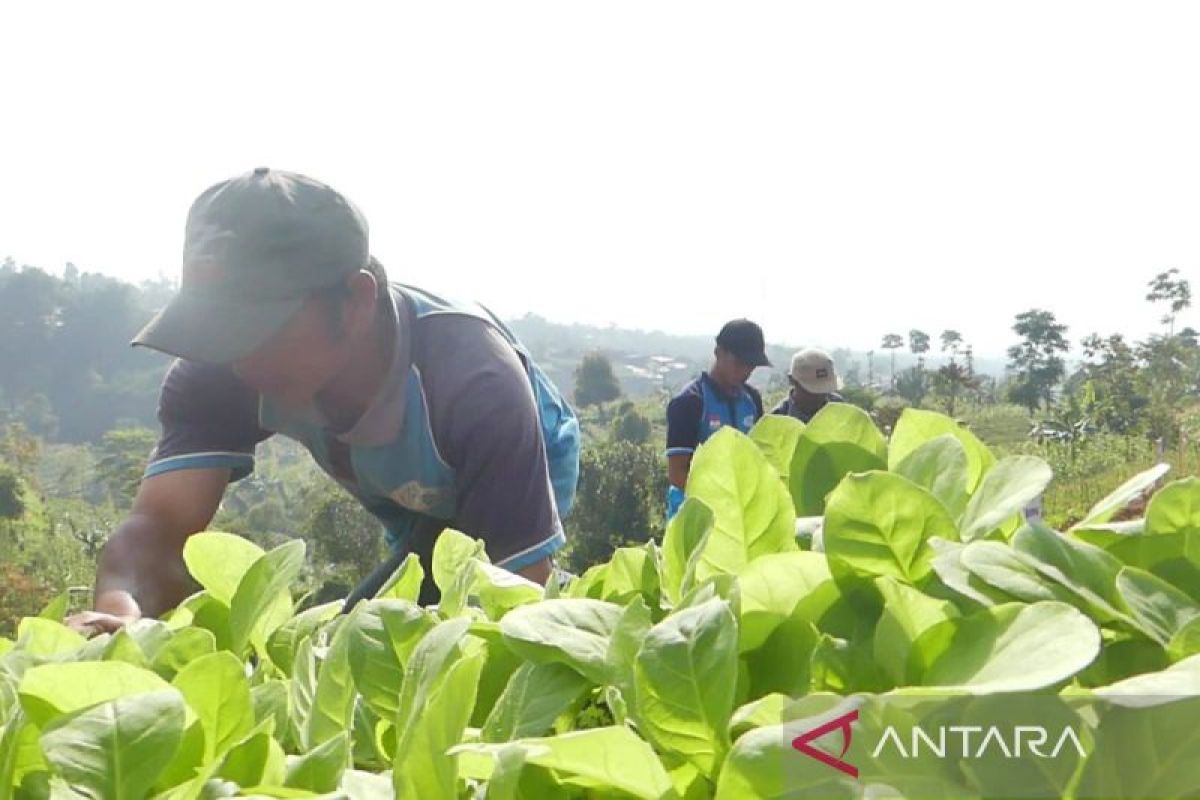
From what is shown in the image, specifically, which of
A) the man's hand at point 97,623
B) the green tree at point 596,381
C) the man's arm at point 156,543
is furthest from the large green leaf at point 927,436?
the green tree at point 596,381

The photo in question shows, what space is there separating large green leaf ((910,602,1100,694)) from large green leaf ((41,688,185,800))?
0.37 metres

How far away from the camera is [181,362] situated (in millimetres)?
2086

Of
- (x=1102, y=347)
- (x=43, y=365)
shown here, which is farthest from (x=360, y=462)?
A: (x=43, y=365)

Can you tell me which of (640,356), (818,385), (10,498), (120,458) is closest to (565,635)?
(818,385)

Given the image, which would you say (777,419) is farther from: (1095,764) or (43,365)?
(43,365)

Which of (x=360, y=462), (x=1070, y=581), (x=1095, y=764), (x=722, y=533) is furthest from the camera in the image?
(x=360, y=462)

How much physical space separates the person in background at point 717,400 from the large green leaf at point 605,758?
412cm

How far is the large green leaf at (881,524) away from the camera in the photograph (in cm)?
50

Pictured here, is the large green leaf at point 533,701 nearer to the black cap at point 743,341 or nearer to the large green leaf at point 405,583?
the large green leaf at point 405,583

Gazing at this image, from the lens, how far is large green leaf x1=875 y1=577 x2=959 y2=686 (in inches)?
18.1

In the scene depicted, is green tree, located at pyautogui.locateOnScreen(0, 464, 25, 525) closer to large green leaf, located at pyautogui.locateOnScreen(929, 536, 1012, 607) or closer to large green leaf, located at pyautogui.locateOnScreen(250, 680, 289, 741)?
large green leaf, located at pyautogui.locateOnScreen(250, 680, 289, 741)

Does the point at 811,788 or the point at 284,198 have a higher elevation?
the point at 284,198

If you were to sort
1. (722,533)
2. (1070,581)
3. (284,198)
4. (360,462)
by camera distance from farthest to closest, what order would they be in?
1. (360,462)
2. (284,198)
3. (722,533)
4. (1070,581)

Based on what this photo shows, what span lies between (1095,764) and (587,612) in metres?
0.26
